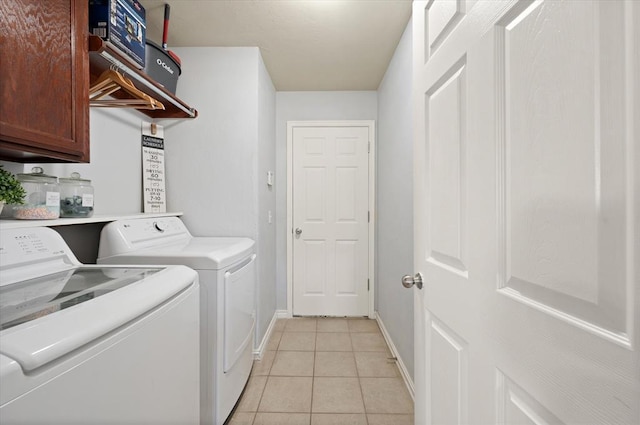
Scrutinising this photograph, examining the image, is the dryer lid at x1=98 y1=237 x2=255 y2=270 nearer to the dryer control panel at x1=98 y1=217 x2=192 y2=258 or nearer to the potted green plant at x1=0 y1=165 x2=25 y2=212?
the dryer control panel at x1=98 y1=217 x2=192 y2=258

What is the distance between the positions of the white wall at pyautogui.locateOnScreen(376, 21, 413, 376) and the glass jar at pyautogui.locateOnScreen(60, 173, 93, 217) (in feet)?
5.93

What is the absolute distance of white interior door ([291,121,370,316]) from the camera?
3279mm

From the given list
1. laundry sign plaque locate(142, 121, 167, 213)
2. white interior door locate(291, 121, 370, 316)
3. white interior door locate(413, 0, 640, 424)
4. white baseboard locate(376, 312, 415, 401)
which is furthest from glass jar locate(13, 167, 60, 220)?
white interior door locate(291, 121, 370, 316)

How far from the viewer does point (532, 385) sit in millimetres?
534

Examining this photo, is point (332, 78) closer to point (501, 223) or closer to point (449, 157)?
point (449, 157)

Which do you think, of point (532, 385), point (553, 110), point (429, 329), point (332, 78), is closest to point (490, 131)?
point (553, 110)

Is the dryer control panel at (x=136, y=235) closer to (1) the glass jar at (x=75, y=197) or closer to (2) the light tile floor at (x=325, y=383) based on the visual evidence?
(1) the glass jar at (x=75, y=197)

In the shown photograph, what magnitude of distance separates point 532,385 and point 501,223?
0.30 meters

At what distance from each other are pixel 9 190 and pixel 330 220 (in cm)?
254

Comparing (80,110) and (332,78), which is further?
(332,78)

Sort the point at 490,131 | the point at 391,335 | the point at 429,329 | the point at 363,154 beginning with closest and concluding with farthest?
1. the point at 490,131
2. the point at 429,329
3. the point at 391,335
4. the point at 363,154

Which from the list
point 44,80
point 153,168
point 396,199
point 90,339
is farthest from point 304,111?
point 90,339

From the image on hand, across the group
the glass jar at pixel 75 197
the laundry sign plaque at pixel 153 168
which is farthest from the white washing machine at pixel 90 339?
the laundry sign plaque at pixel 153 168

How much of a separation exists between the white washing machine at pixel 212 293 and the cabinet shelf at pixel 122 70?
73cm
